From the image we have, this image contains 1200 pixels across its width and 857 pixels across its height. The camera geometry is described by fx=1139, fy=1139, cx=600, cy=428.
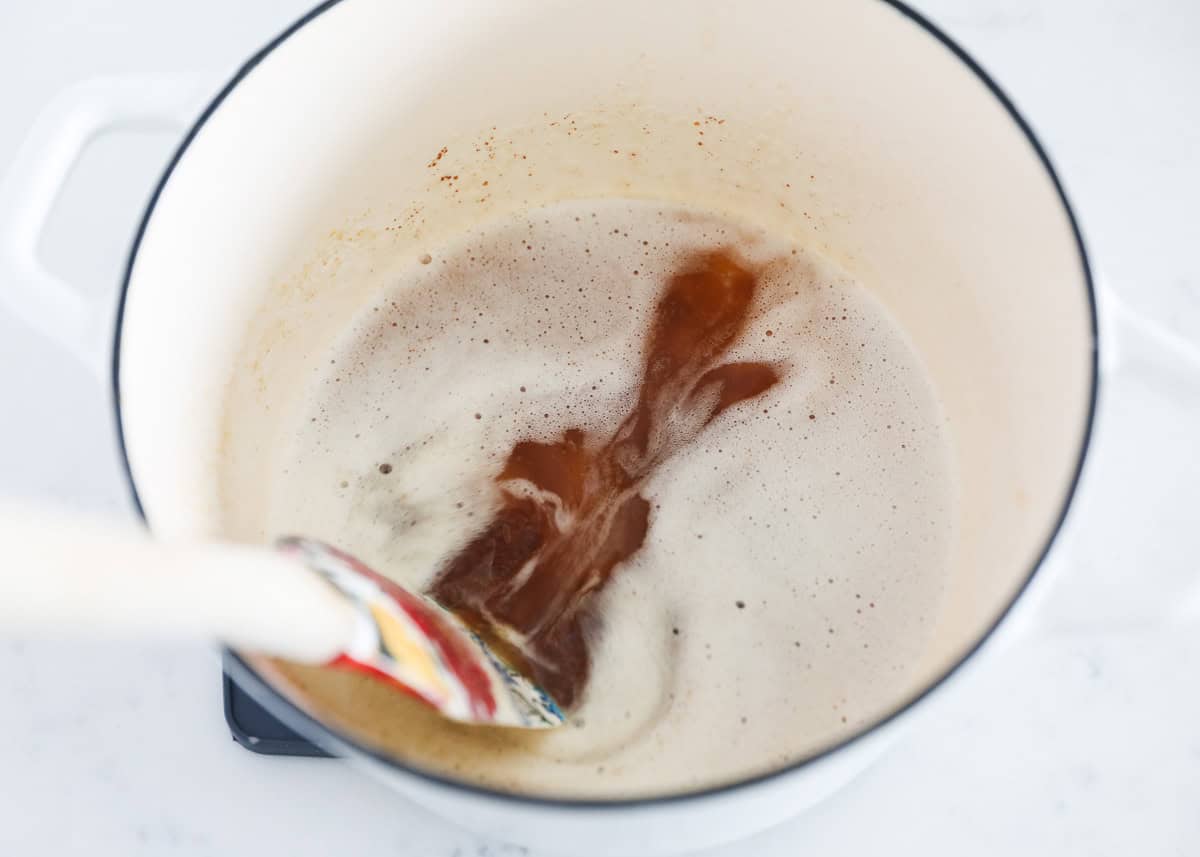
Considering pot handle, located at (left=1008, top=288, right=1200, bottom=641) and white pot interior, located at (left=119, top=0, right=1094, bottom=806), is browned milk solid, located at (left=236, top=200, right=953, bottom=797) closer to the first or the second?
→ white pot interior, located at (left=119, top=0, right=1094, bottom=806)

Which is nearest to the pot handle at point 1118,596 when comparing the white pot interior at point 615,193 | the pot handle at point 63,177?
the white pot interior at point 615,193

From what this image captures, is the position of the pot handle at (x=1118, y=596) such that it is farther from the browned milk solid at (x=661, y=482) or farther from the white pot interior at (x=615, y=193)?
the browned milk solid at (x=661, y=482)

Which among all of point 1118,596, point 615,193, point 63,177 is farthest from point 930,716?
point 63,177

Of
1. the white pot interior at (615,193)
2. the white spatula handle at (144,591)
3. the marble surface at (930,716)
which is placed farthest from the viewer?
the marble surface at (930,716)

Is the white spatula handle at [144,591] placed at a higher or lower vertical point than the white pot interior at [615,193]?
lower

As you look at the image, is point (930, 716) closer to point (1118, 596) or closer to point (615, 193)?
point (1118, 596)

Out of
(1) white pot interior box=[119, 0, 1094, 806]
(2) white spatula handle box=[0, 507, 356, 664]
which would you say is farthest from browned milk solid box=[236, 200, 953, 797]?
(2) white spatula handle box=[0, 507, 356, 664]

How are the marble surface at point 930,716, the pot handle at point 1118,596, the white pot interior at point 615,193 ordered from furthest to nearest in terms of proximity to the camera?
the marble surface at point 930,716
the white pot interior at point 615,193
the pot handle at point 1118,596
